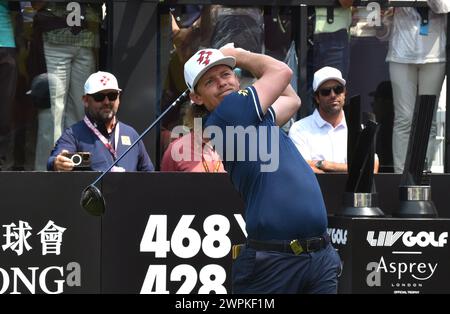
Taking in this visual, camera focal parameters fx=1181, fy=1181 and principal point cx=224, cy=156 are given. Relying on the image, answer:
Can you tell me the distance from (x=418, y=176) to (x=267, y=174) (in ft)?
7.47

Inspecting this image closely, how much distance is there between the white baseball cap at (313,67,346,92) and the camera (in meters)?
9.05

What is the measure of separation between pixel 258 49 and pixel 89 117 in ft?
5.13

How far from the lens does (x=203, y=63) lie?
6.20 meters

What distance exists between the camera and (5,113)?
363 inches

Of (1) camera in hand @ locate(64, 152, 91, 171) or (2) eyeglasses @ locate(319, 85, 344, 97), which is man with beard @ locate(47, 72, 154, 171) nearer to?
(1) camera in hand @ locate(64, 152, 91, 171)

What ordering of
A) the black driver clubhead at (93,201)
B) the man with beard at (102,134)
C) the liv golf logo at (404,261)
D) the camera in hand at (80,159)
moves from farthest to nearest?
the man with beard at (102,134) < the camera in hand at (80,159) < the liv golf logo at (404,261) < the black driver clubhead at (93,201)

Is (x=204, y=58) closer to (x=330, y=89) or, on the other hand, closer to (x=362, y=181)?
(x=362, y=181)

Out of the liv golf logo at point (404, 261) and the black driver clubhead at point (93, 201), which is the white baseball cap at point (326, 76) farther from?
the black driver clubhead at point (93, 201)

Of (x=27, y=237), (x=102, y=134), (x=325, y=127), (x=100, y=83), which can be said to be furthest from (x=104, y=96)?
(x=325, y=127)

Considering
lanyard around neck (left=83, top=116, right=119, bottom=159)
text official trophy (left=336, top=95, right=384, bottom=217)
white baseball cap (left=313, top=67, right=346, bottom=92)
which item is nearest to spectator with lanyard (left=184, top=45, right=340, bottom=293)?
text official trophy (left=336, top=95, right=384, bottom=217)

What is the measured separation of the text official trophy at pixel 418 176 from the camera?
8.02 meters

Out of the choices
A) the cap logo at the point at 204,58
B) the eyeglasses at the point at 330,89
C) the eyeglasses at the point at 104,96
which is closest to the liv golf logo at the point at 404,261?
the eyeglasses at the point at 330,89

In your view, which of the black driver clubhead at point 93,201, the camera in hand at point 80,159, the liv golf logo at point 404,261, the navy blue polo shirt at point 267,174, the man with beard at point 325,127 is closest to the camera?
the navy blue polo shirt at point 267,174

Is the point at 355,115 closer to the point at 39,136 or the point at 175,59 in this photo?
the point at 175,59
